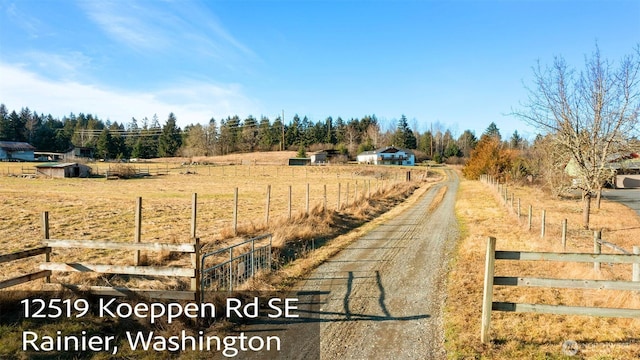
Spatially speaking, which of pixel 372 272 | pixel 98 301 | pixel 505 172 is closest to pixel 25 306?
pixel 98 301

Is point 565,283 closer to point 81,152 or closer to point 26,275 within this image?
point 26,275

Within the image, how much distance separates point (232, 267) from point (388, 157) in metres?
87.0

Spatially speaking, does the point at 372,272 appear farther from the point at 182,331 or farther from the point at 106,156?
the point at 106,156

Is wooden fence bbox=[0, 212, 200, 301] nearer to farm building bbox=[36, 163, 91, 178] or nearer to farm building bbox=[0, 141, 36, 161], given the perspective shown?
farm building bbox=[36, 163, 91, 178]

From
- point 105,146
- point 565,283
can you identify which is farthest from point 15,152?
point 565,283

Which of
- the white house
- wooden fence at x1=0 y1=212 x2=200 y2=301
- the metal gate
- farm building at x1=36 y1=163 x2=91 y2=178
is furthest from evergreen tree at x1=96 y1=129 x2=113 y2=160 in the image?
wooden fence at x1=0 y1=212 x2=200 y2=301

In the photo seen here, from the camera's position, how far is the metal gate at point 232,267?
7.81 metres

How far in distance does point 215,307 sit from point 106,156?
11503 cm

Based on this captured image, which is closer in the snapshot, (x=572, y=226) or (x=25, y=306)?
(x=25, y=306)

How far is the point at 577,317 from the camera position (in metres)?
6.61

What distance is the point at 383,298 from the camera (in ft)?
25.8

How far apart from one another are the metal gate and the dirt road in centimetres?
133

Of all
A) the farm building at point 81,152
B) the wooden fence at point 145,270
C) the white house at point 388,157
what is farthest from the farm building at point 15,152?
the wooden fence at point 145,270

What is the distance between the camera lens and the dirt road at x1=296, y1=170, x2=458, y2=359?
5820mm
